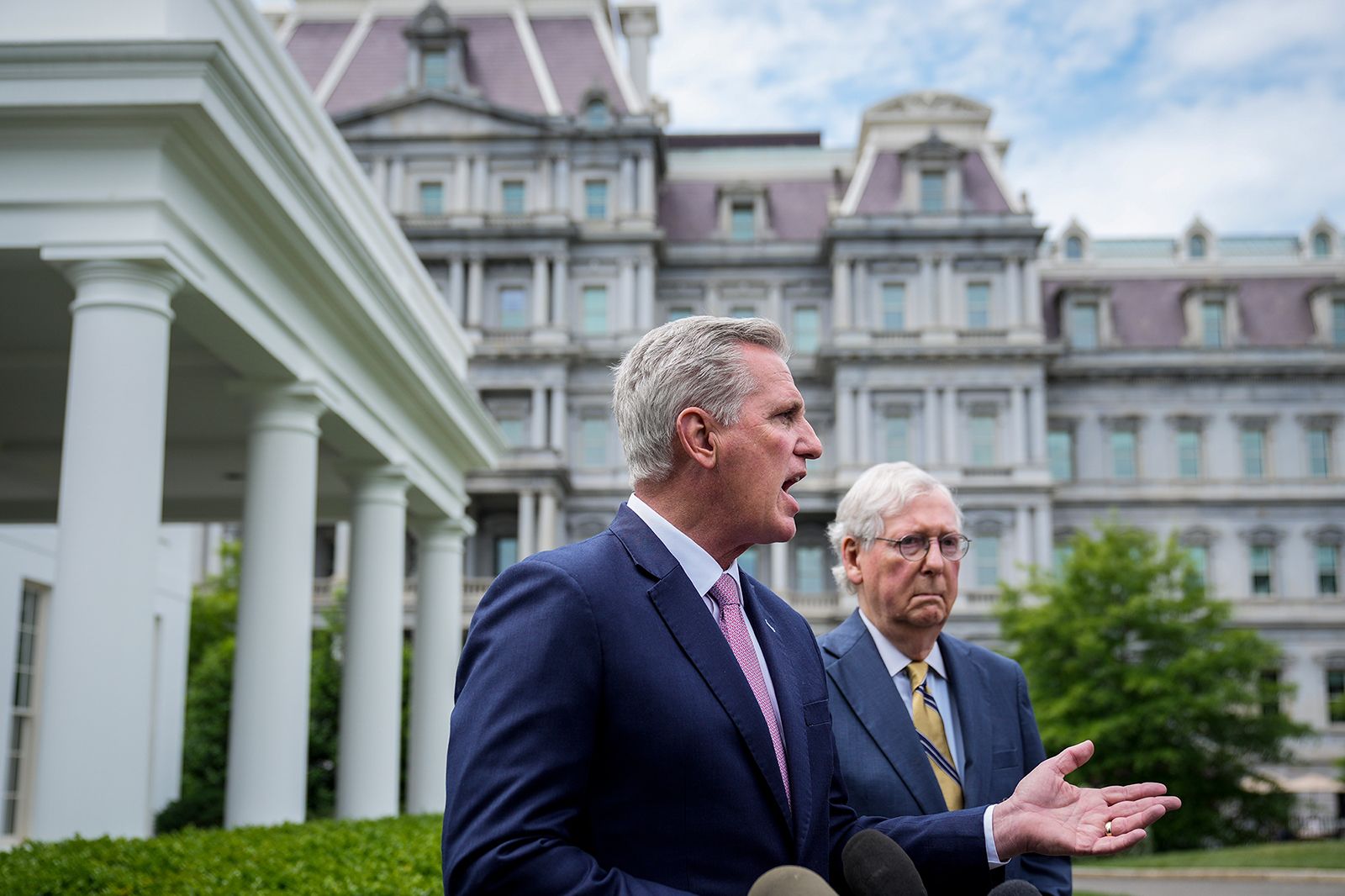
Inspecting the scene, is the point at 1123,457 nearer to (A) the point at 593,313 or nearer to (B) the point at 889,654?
(A) the point at 593,313

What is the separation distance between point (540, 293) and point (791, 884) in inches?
1908

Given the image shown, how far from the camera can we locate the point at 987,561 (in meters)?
49.4

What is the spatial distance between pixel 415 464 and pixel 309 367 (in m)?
4.97

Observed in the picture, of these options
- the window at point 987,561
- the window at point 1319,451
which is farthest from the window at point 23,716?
the window at point 1319,451

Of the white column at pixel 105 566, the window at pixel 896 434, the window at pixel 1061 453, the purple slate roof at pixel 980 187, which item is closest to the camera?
the white column at pixel 105 566

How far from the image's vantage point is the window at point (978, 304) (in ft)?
169

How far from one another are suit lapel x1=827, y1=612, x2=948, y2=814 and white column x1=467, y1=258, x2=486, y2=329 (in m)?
46.1

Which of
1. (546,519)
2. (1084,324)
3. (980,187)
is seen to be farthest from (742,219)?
(546,519)

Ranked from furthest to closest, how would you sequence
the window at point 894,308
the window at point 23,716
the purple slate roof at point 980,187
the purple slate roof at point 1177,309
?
1. the purple slate roof at point 1177,309
2. the purple slate roof at point 980,187
3. the window at point 894,308
4. the window at point 23,716

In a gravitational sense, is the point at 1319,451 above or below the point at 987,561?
above

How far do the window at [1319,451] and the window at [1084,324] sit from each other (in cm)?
940

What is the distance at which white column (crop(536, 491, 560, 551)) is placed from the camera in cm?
4750

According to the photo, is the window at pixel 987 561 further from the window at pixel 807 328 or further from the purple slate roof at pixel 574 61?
the purple slate roof at pixel 574 61

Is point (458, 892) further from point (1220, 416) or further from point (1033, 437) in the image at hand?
point (1220, 416)
